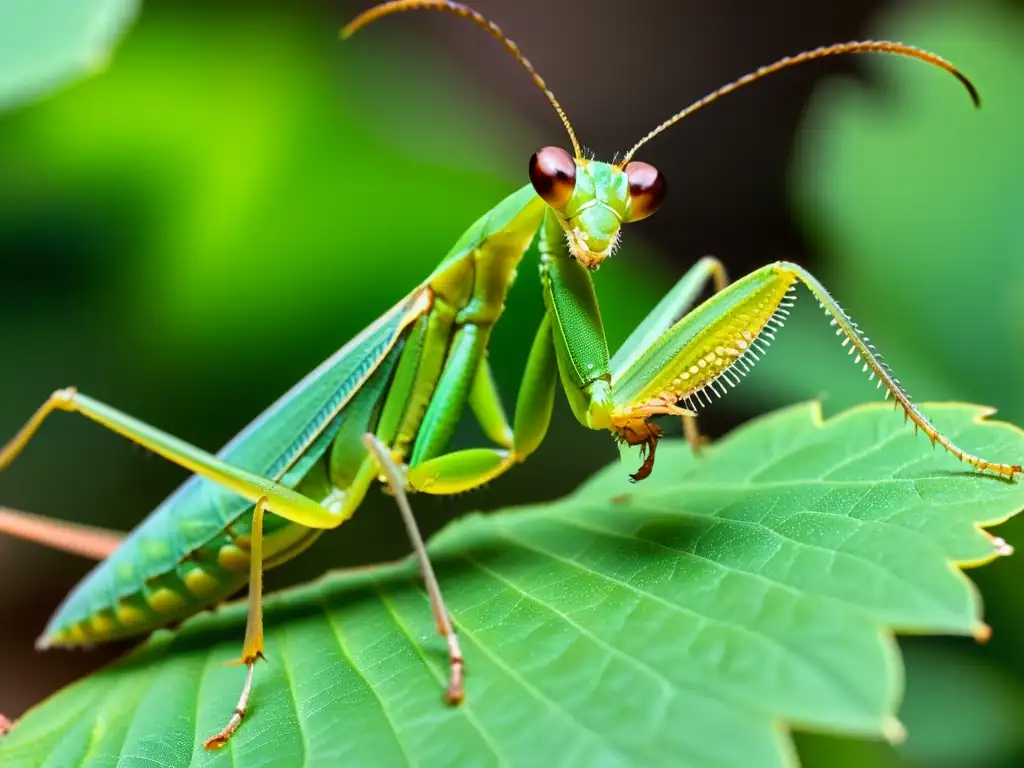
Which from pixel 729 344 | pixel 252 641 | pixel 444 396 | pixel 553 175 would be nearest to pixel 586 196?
pixel 553 175

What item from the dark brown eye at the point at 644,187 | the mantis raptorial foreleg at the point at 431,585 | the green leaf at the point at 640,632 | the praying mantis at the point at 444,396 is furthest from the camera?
the dark brown eye at the point at 644,187

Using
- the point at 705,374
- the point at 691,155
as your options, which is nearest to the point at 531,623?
the point at 705,374

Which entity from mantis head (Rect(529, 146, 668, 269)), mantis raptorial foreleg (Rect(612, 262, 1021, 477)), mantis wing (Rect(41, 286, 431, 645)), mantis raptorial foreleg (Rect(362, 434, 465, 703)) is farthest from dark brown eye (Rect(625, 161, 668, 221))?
mantis raptorial foreleg (Rect(362, 434, 465, 703))

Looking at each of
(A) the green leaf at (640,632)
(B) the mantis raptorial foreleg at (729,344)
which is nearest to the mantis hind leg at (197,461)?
(A) the green leaf at (640,632)

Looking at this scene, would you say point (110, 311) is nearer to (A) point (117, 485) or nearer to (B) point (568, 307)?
(A) point (117, 485)

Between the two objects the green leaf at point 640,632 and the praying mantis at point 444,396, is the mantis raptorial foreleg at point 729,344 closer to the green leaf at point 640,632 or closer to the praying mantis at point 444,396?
the praying mantis at point 444,396

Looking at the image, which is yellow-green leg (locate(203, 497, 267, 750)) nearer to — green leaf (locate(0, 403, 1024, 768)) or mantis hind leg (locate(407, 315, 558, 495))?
green leaf (locate(0, 403, 1024, 768))

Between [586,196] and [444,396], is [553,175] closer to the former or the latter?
[586,196]

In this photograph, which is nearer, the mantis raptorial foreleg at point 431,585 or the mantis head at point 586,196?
the mantis raptorial foreleg at point 431,585
